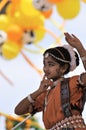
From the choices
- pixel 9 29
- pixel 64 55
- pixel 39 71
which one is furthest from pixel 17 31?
pixel 64 55

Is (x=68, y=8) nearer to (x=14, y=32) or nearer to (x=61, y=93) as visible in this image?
(x=14, y=32)

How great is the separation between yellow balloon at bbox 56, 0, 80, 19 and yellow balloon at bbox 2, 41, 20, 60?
1.64ft

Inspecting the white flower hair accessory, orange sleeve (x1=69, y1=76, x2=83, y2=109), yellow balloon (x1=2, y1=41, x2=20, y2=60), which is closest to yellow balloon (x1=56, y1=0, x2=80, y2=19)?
yellow balloon (x1=2, y1=41, x2=20, y2=60)

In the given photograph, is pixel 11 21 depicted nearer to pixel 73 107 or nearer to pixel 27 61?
pixel 27 61

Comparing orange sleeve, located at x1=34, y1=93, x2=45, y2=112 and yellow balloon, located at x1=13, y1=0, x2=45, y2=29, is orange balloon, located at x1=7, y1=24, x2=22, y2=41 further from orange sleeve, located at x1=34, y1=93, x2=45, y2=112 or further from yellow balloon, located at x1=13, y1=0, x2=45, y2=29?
orange sleeve, located at x1=34, y1=93, x2=45, y2=112

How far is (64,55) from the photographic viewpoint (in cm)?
128

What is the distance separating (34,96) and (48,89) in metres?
0.05

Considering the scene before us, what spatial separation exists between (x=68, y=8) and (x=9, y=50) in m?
→ 0.58

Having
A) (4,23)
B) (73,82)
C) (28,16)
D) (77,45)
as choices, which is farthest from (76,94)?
(4,23)

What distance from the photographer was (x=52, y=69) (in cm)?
127

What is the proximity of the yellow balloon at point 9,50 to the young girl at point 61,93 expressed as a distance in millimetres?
1599

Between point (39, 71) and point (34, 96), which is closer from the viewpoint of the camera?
point (34, 96)

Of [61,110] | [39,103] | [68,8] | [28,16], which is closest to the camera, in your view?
[61,110]

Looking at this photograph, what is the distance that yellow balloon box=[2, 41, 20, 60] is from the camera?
9.48 feet
